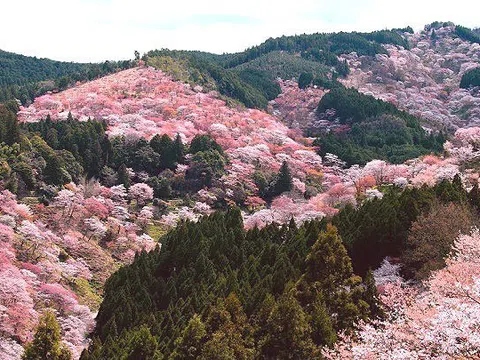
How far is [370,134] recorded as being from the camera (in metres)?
114

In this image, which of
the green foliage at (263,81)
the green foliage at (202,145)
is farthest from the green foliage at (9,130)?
the green foliage at (263,81)

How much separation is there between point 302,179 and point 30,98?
66.2 m

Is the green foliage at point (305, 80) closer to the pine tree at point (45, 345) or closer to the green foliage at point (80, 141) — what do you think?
the green foliage at point (80, 141)

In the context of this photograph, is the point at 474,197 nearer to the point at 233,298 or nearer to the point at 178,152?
the point at 233,298

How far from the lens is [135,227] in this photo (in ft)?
211

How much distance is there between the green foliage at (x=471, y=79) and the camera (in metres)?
159

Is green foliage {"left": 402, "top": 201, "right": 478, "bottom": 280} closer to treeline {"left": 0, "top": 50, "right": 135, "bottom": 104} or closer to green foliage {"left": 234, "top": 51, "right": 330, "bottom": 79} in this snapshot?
treeline {"left": 0, "top": 50, "right": 135, "bottom": 104}

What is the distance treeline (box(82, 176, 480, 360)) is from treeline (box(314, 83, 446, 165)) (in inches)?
2012

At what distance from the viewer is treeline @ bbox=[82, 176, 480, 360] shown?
30156 mm

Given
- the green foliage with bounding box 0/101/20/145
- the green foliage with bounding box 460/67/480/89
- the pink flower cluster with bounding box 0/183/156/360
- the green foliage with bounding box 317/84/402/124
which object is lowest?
the pink flower cluster with bounding box 0/183/156/360

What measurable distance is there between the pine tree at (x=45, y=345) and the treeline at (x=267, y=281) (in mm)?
1919

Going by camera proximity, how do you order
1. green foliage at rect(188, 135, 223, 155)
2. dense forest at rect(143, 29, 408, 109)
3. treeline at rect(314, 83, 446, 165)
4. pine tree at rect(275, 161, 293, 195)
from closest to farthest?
pine tree at rect(275, 161, 293, 195) → green foliage at rect(188, 135, 223, 155) → treeline at rect(314, 83, 446, 165) → dense forest at rect(143, 29, 408, 109)

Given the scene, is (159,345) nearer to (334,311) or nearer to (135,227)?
(334,311)

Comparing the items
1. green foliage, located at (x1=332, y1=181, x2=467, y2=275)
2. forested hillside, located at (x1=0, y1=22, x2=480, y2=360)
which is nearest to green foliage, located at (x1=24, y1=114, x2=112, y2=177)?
forested hillside, located at (x1=0, y1=22, x2=480, y2=360)
